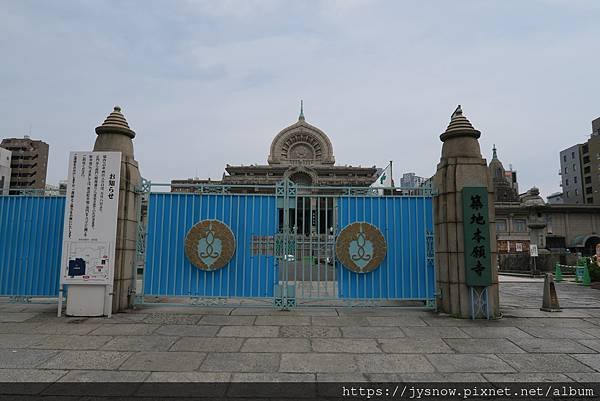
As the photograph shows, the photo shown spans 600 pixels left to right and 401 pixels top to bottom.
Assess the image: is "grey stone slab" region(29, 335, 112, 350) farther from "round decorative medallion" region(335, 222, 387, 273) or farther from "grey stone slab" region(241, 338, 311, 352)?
"round decorative medallion" region(335, 222, 387, 273)

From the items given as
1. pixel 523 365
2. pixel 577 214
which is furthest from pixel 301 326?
pixel 577 214

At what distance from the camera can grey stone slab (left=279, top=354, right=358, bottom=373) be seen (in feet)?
17.4

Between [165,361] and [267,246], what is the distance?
14.1ft

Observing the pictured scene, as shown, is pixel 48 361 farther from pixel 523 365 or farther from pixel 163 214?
pixel 523 365

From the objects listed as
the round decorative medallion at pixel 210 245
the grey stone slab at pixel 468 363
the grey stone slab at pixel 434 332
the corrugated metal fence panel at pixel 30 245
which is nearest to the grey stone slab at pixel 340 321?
the grey stone slab at pixel 434 332

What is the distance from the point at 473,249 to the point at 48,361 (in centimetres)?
848

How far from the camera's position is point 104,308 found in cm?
870

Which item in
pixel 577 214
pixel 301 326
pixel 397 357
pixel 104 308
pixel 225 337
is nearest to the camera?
pixel 397 357

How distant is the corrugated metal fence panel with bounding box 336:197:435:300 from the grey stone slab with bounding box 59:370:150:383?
5.52 meters

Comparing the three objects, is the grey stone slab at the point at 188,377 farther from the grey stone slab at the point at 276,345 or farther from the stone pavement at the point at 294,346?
the grey stone slab at the point at 276,345

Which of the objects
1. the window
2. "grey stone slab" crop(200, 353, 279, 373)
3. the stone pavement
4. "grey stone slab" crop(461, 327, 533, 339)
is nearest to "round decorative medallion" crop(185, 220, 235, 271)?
the stone pavement

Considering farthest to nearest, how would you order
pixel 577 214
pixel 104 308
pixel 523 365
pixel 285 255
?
1. pixel 577 214
2. pixel 285 255
3. pixel 104 308
4. pixel 523 365

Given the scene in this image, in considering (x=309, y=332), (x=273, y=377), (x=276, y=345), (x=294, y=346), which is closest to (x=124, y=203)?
(x=276, y=345)

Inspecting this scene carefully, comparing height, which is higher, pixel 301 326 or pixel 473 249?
pixel 473 249
